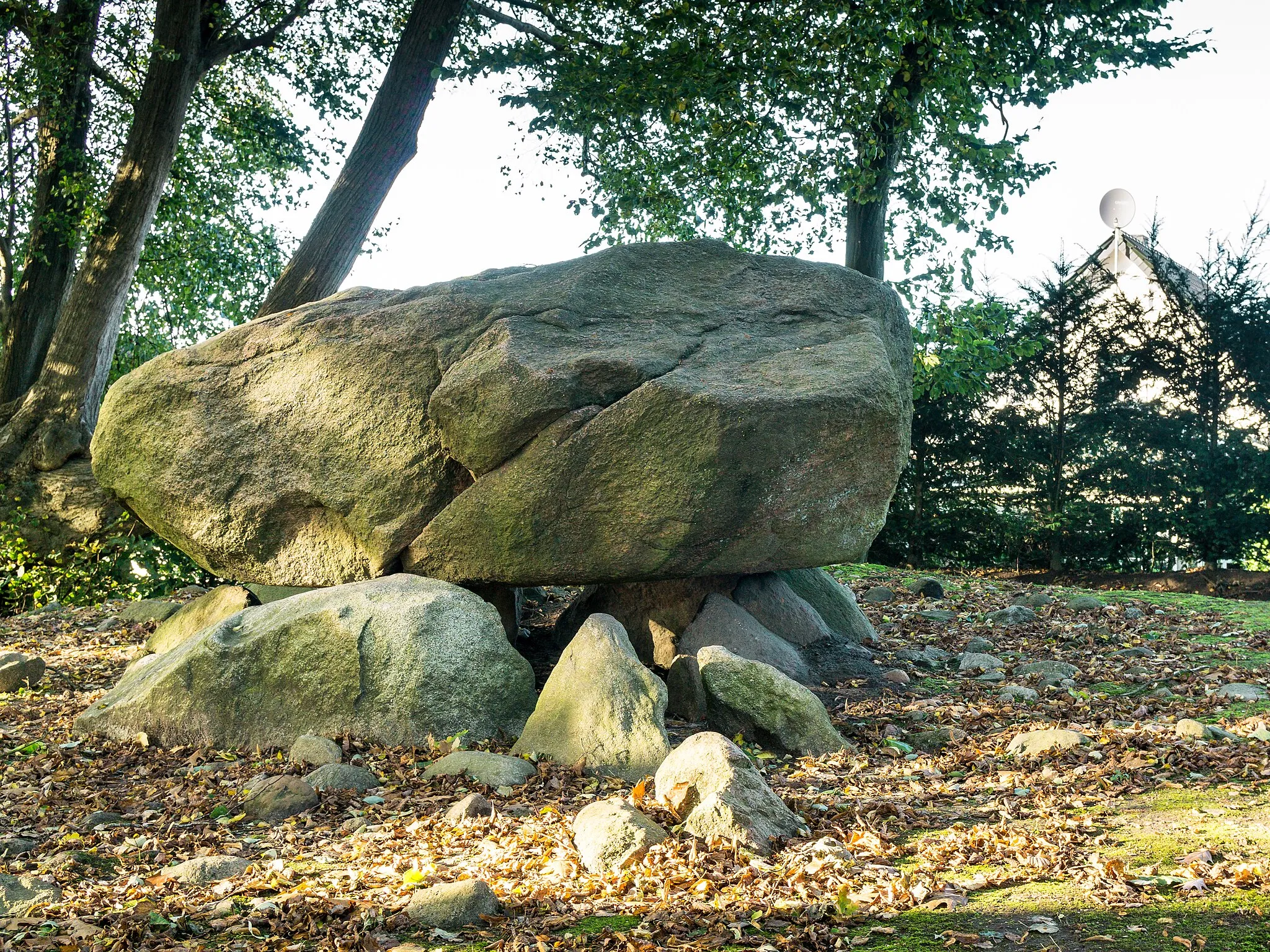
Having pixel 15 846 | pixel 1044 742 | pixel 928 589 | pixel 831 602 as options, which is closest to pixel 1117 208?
pixel 928 589

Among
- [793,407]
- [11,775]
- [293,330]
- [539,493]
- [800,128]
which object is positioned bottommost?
[11,775]

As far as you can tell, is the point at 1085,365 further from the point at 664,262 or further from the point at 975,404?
the point at 664,262

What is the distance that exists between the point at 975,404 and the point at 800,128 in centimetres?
563

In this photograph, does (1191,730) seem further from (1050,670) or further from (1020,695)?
(1050,670)

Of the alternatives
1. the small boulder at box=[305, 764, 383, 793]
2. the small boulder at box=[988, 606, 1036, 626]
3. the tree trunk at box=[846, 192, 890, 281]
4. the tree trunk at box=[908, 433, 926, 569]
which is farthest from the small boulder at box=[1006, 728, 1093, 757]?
the tree trunk at box=[908, 433, 926, 569]

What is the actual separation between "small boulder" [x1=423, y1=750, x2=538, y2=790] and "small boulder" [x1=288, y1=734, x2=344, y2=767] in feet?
1.99

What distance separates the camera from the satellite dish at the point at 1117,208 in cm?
2008

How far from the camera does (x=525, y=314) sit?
7.20 metres

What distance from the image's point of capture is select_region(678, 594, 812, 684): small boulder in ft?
23.2

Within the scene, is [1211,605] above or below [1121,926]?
below

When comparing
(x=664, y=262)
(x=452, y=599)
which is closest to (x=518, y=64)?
(x=664, y=262)

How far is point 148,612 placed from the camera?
31.9 feet

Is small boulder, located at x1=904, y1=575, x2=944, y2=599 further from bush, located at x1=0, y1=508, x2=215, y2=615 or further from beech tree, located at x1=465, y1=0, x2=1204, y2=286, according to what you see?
bush, located at x1=0, y1=508, x2=215, y2=615

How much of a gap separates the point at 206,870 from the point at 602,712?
2136 mm
